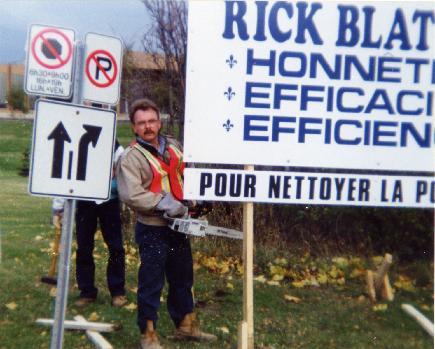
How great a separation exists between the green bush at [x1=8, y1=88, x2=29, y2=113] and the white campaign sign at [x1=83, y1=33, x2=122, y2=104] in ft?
10.4

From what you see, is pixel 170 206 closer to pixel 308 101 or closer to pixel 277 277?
pixel 308 101

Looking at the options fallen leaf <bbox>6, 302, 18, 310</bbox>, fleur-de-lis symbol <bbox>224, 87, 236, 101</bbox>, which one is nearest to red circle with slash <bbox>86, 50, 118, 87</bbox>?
fleur-de-lis symbol <bbox>224, 87, 236, 101</bbox>

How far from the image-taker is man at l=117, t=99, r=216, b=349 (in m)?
4.32

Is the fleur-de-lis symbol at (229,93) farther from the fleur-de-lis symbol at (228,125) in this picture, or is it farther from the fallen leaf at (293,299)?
the fallen leaf at (293,299)

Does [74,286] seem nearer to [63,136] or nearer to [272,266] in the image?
[272,266]

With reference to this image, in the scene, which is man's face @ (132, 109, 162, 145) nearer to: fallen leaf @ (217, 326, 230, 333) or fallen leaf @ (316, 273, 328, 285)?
fallen leaf @ (217, 326, 230, 333)

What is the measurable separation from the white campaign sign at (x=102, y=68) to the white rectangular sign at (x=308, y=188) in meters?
0.74

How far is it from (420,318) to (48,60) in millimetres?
3729

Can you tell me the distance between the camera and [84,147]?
350cm

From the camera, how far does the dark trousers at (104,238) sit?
541 centimetres

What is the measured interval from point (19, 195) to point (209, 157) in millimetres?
6209

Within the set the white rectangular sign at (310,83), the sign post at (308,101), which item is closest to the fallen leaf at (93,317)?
the sign post at (308,101)

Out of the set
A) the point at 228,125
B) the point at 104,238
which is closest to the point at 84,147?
the point at 228,125

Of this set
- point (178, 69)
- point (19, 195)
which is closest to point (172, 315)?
point (178, 69)
